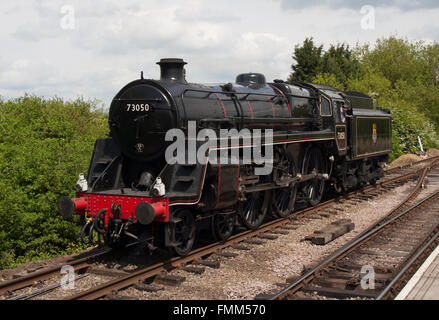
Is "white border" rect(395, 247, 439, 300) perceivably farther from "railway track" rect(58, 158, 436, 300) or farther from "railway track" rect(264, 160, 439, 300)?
"railway track" rect(58, 158, 436, 300)

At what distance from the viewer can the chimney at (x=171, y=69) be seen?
25.5 ft

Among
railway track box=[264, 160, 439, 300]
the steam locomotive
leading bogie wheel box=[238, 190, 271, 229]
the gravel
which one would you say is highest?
the steam locomotive

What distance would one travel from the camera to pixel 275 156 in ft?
30.6

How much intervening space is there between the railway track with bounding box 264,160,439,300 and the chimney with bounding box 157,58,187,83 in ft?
13.1

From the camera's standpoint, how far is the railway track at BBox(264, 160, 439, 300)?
5.51 m

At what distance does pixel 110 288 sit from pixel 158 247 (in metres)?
1.56

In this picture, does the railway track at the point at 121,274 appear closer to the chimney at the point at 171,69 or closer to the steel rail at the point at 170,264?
the steel rail at the point at 170,264

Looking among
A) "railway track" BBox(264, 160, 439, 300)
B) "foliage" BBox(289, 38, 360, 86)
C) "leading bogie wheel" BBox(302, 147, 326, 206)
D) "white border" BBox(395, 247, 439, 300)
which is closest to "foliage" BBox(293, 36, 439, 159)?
"foliage" BBox(289, 38, 360, 86)

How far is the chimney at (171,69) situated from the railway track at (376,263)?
13.1 ft

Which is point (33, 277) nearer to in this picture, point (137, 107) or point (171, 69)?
point (137, 107)

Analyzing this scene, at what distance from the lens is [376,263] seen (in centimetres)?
679

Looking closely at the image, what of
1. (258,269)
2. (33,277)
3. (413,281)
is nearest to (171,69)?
(258,269)

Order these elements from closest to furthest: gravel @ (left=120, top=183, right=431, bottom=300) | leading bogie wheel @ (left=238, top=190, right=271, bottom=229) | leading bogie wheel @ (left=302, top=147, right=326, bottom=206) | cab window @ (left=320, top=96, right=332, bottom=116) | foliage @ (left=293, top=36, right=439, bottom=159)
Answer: gravel @ (left=120, top=183, right=431, bottom=300), leading bogie wheel @ (left=238, top=190, right=271, bottom=229), leading bogie wheel @ (left=302, top=147, right=326, bottom=206), cab window @ (left=320, top=96, right=332, bottom=116), foliage @ (left=293, top=36, right=439, bottom=159)
